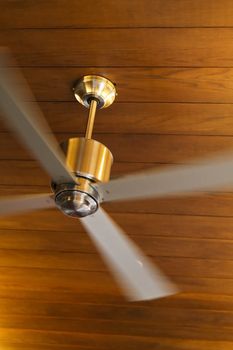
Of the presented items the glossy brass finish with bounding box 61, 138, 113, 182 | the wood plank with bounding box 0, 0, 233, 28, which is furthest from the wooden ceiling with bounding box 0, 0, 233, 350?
the glossy brass finish with bounding box 61, 138, 113, 182

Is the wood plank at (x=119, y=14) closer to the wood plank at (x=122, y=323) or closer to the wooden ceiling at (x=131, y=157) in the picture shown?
the wooden ceiling at (x=131, y=157)

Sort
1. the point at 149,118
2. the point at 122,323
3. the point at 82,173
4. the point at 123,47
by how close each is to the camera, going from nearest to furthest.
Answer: the point at 82,173 → the point at 123,47 → the point at 149,118 → the point at 122,323

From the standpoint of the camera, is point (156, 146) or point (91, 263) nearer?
point (156, 146)

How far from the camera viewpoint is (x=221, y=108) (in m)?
1.03

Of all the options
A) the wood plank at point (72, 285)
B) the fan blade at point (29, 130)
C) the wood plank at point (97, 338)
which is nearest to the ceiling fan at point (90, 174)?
the fan blade at point (29, 130)

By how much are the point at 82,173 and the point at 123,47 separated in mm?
309

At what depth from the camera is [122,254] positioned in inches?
39.6

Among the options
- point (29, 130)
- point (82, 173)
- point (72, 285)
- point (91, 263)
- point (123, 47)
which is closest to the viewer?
point (29, 130)

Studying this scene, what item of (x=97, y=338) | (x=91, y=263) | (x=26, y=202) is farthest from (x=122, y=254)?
(x=97, y=338)

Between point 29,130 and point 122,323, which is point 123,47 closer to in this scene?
point 29,130

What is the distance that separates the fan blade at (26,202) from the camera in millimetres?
870

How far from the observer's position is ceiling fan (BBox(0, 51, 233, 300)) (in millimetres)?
712

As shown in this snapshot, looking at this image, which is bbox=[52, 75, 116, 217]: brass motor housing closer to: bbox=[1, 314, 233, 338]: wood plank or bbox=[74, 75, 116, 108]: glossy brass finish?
bbox=[74, 75, 116, 108]: glossy brass finish

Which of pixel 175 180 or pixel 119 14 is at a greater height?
pixel 119 14
